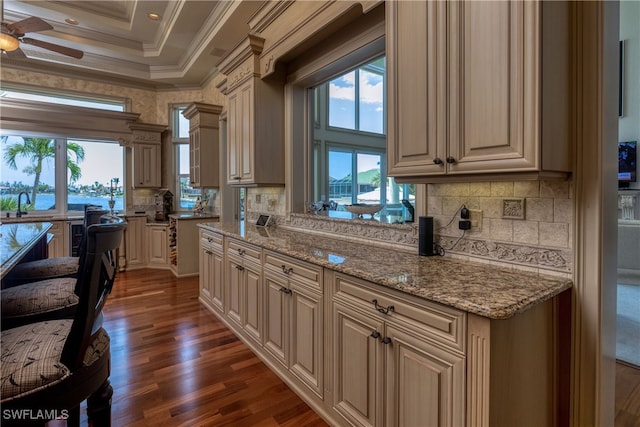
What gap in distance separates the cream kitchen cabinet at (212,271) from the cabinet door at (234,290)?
170 mm

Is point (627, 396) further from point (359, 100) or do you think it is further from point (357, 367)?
point (359, 100)

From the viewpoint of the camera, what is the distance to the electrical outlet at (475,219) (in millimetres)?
1731

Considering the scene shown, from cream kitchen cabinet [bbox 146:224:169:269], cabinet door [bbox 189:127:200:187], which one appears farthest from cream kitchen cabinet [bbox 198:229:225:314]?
cream kitchen cabinet [bbox 146:224:169:269]

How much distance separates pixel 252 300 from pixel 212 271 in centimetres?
105

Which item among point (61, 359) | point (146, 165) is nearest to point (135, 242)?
point (146, 165)

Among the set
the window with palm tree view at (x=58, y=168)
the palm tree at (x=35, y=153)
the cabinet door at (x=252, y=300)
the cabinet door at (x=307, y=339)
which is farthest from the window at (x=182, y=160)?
the cabinet door at (x=307, y=339)

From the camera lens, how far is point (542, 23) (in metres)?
1.24

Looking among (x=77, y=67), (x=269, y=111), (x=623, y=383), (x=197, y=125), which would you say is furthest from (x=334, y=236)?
(x=77, y=67)

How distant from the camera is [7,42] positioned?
114 inches

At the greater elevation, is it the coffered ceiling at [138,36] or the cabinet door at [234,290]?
the coffered ceiling at [138,36]

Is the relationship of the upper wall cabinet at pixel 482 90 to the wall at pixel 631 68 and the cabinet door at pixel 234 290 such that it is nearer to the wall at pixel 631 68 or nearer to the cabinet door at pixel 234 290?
the cabinet door at pixel 234 290

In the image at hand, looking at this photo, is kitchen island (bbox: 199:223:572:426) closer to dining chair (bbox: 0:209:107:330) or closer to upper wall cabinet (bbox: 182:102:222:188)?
dining chair (bbox: 0:209:107:330)

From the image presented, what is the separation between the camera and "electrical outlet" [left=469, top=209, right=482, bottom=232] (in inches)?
68.2

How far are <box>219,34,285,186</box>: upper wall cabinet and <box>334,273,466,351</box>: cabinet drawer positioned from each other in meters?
1.85
